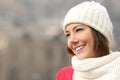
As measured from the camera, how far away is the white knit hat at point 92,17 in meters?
1.22

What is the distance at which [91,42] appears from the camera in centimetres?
121

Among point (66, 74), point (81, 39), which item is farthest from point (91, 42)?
point (66, 74)

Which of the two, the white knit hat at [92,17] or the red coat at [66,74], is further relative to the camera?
Result: the red coat at [66,74]

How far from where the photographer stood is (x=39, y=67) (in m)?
4.78

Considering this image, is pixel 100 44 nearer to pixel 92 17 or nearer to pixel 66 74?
pixel 92 17

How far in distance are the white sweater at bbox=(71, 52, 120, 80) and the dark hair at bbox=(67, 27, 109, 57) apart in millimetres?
23

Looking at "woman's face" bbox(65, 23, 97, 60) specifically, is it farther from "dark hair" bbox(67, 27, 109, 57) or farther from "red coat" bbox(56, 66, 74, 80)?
"red coat" bbox(56, 66, 74, 80)

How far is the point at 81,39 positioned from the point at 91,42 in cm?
3

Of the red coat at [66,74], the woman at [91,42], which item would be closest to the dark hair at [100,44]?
the woman at [91,42]

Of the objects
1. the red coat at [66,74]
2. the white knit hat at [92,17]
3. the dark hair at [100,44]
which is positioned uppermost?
the white knit hat at [92,17]

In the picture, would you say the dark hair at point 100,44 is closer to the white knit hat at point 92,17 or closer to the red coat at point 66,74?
the white knit hat at point 92,17

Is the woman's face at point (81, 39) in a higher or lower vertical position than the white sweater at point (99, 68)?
higher

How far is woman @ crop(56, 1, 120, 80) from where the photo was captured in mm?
1211

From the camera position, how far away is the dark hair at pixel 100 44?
122cm
